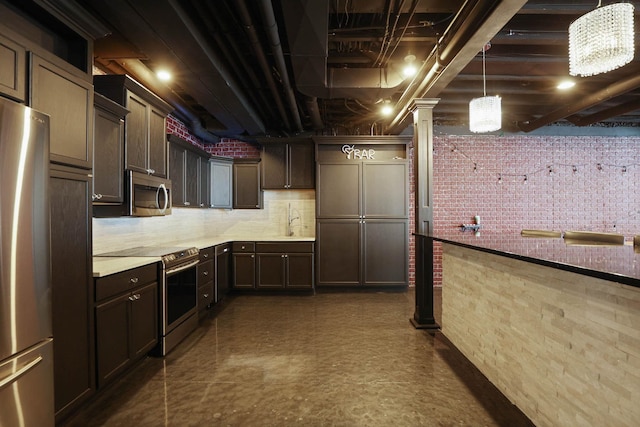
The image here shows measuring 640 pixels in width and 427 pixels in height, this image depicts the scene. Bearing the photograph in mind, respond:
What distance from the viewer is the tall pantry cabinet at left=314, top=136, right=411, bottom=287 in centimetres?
521

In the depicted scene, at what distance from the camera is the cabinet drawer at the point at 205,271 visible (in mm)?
3885

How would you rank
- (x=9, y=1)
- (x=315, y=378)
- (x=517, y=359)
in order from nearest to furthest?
1. (x=9, y=1)
2. (x=517, y=359)
3. (x=315, y=378)

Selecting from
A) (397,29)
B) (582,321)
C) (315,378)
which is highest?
(397,29)

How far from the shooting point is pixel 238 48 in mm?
3004

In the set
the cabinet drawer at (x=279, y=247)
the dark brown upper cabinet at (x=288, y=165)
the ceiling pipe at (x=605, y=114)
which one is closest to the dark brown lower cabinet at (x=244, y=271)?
the cabinet drawer at (x=279, y=247)

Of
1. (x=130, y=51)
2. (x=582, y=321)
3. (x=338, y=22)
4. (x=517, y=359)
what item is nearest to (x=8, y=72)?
(x=130, y=51)

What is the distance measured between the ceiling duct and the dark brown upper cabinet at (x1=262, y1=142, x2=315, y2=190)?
186 centimetres

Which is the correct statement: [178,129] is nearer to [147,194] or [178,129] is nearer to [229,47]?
[147,194]

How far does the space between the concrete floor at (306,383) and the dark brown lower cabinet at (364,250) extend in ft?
4.57

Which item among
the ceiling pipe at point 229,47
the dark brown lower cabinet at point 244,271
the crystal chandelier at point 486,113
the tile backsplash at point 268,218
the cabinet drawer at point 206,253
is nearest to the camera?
the ceiling pipe at point 229,47

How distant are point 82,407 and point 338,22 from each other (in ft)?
11.6

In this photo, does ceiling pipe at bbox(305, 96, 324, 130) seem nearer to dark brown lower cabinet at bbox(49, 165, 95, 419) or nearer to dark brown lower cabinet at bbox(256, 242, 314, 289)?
dark brown lower cabinet at bbox(256, 242, 314, 289)

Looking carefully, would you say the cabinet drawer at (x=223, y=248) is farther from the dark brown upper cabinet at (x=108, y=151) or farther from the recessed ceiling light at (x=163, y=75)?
the recessed ceiling light at (x=163, y=75)

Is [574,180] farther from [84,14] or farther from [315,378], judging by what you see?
[84,14]
